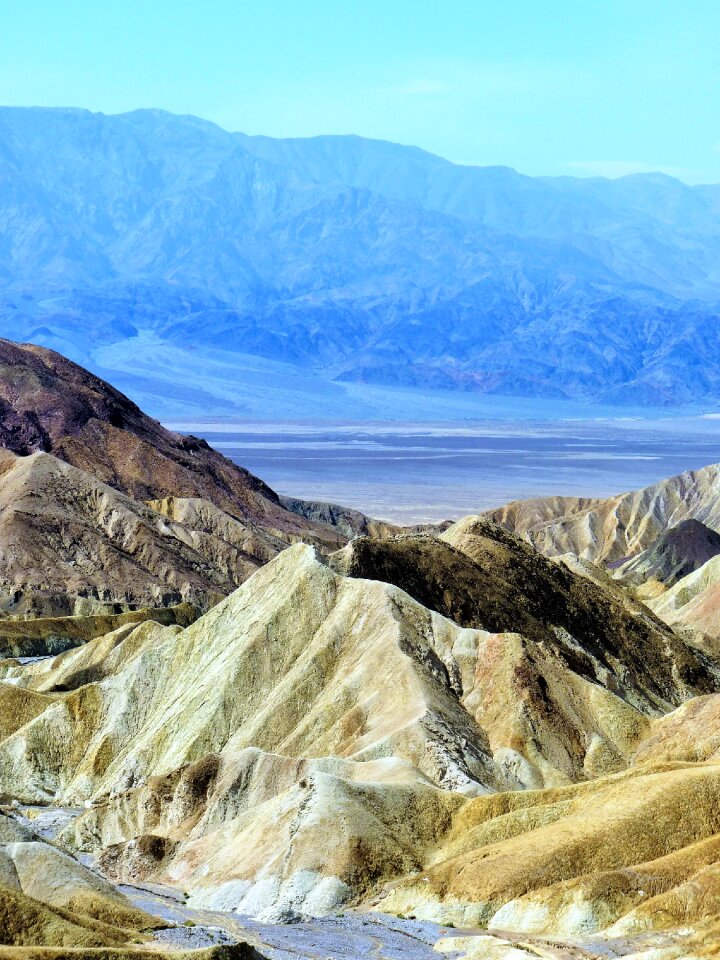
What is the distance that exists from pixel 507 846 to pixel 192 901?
10.8m

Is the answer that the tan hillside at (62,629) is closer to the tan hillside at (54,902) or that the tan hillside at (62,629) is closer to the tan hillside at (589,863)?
the tan hillside at (54,902)

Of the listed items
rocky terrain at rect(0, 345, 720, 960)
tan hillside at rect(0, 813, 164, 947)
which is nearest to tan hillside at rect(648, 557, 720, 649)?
rocky terrain at rect(0, 345, 720, 960)

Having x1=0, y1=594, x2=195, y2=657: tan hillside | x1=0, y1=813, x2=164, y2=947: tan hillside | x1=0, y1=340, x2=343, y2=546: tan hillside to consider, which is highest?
x1=0, y1=340, x2=343, y2=546: tan hillside

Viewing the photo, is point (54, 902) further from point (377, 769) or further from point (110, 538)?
point (110, 538)

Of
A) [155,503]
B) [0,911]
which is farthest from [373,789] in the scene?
[155,503]

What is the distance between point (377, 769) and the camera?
64000mm

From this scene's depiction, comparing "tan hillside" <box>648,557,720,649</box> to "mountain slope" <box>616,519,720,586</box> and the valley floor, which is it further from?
the valley floor

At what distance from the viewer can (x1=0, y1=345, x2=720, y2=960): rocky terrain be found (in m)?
49.8

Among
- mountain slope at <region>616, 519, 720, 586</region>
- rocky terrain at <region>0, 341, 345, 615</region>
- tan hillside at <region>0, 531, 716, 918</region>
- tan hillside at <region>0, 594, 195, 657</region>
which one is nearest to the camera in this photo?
tan hillside at <region>0, 531, 716, 918</region>

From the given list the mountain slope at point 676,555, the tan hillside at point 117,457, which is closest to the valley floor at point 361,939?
the mountain slope at point 676,555

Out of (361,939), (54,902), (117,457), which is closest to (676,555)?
(117,457)

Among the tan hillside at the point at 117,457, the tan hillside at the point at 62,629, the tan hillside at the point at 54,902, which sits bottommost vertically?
the tan hillside at the point at 62,629

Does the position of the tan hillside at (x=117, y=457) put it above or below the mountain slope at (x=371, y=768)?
above

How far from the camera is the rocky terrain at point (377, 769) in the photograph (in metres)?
49.8
